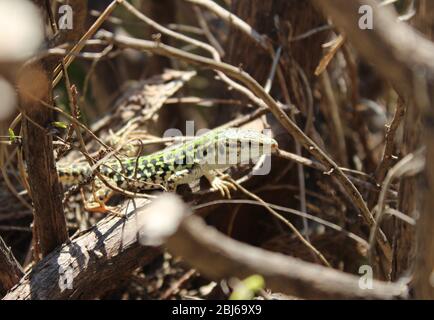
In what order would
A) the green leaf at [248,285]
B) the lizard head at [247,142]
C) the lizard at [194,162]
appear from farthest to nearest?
1. the lizard at [194,162]
2. the lizard head at [247,142]
3. the green leaf at [248,285]

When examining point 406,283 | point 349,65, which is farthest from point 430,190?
point 349,65

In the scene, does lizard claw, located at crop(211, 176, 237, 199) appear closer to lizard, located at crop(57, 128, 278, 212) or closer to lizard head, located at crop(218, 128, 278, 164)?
lizard, located at crop(57, 128, 278, 212)

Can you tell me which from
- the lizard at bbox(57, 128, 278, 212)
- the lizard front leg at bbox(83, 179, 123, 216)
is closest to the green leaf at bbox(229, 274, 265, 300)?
the lizard front leg at bbox(83, 179, 123, 216)

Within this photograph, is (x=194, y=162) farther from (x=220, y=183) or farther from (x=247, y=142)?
(x=247, y=142)

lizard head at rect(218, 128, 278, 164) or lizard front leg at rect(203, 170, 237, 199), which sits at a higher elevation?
lizard head at rect(218, 128, 278, 164)

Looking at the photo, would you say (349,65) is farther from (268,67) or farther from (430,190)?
(430,190)

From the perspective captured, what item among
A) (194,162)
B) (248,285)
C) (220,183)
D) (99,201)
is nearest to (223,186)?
(220,183)

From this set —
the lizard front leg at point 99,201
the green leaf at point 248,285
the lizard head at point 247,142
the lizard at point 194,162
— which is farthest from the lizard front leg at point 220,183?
the green leaf at point 248,285

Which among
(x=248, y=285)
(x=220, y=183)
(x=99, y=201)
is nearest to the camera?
(x=248, y=285)

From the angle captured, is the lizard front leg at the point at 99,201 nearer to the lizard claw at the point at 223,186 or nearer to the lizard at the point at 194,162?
the lizard at the point at 194,162
